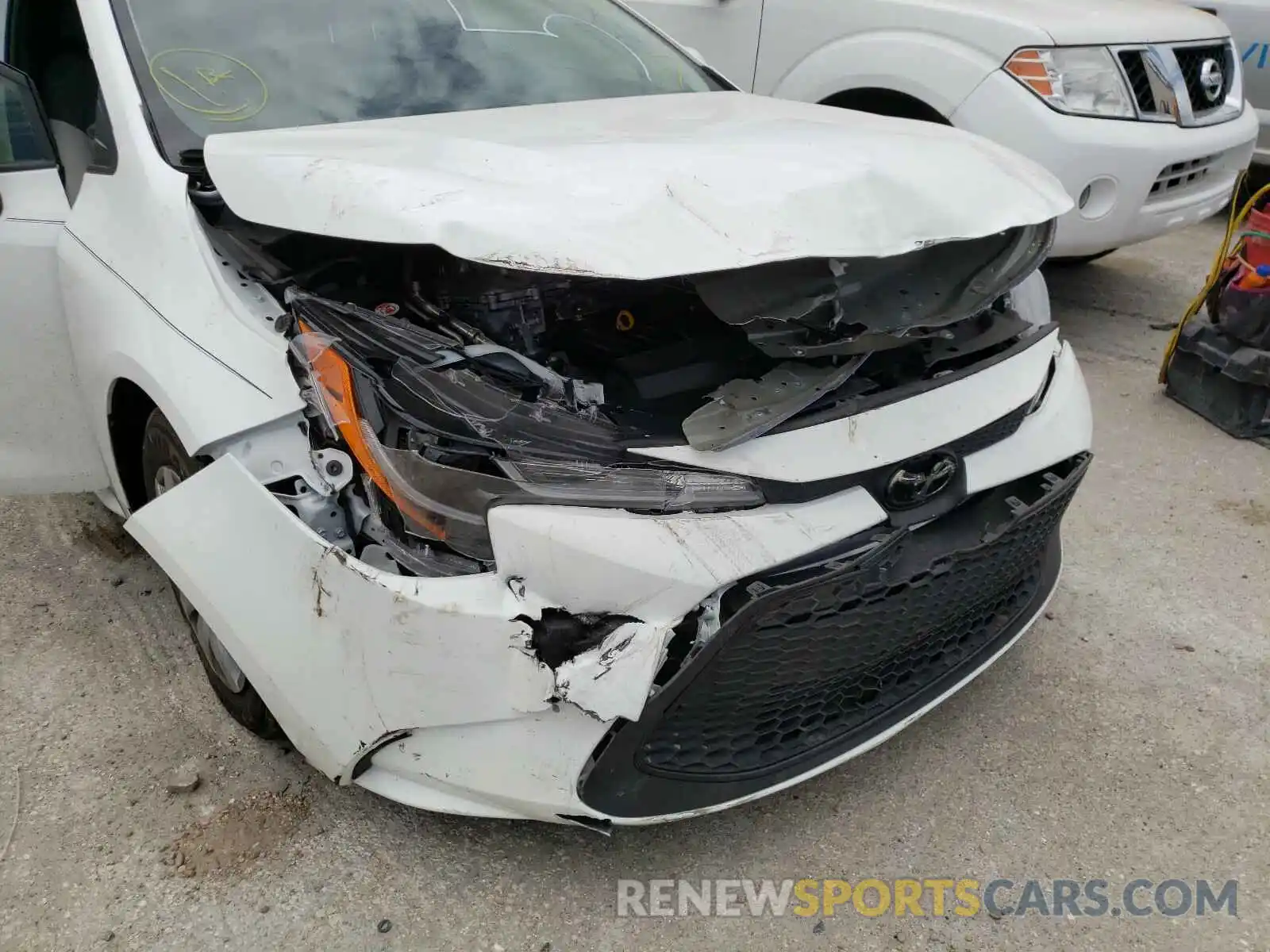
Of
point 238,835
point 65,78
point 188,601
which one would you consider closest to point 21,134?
point 65,78

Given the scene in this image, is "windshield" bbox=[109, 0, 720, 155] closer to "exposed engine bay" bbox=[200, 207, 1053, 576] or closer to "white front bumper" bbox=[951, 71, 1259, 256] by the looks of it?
"exposed engine bay" bbox=[200, 207, 1053, 576]

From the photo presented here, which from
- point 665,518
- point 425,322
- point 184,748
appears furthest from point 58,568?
point 665,518

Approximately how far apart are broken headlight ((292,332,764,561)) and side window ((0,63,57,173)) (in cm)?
116

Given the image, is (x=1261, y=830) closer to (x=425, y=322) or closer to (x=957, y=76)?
(x=425, y=322)

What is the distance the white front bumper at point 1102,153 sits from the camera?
12.6 feet

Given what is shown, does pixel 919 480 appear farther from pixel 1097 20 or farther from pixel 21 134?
pixel 1097 20

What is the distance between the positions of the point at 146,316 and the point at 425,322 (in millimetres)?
561

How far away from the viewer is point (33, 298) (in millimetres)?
2322

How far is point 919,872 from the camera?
194 cm

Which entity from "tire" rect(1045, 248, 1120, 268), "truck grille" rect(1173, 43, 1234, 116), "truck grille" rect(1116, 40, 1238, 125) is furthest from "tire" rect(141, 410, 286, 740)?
"tire" rect(1045, 248, 1120, 268)

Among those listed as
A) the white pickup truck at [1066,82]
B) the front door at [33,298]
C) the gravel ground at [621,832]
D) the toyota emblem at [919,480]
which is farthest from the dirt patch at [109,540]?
the white pickup truck at [1066,82]

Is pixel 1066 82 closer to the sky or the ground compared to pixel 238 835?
closer to the sky

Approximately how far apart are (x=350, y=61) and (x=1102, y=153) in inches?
113

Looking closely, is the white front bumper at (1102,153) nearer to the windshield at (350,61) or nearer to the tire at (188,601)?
the windshield at (350,61)
